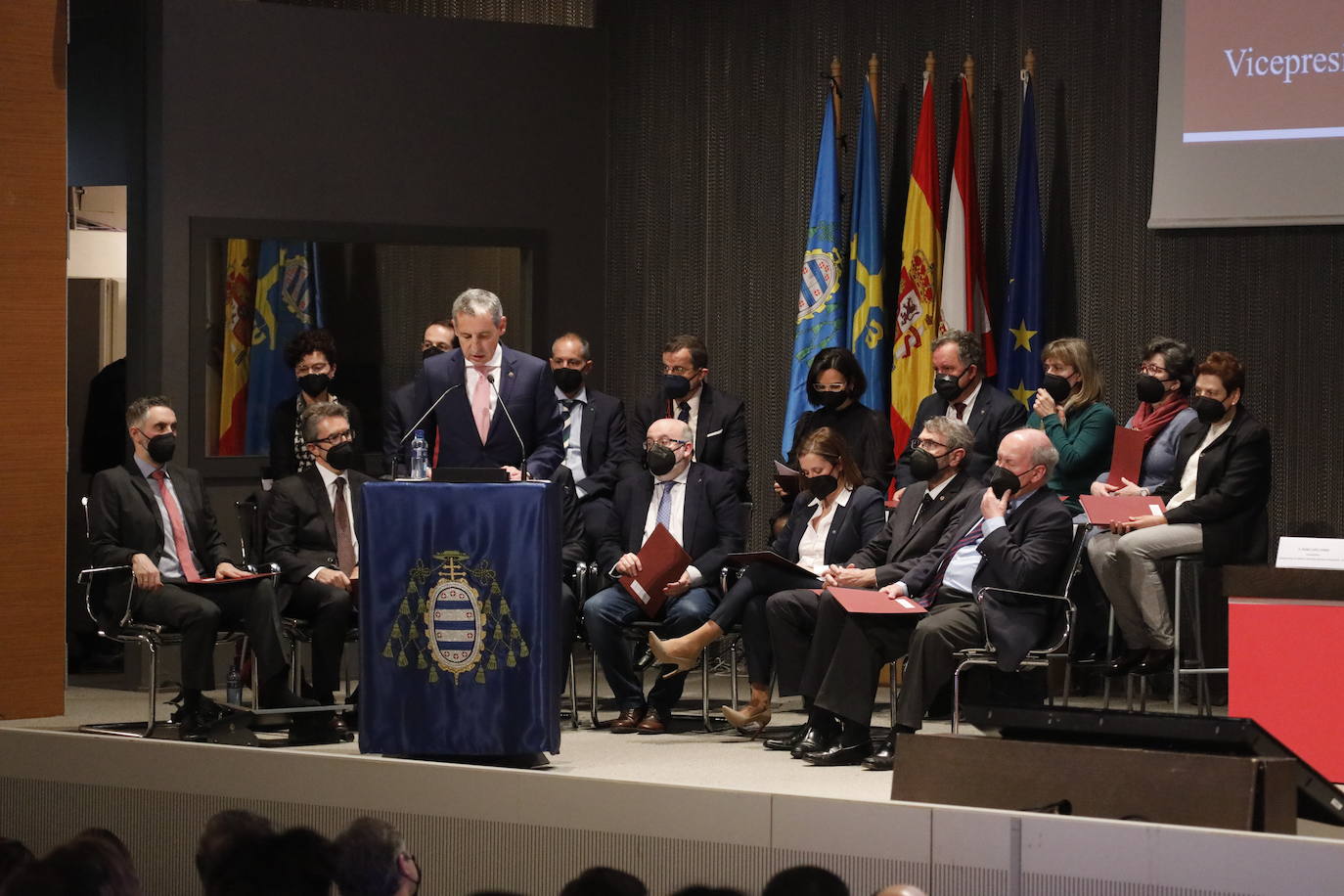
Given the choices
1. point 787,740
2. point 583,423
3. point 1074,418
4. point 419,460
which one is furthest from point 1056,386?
point 419,460

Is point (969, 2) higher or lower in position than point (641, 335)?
higher

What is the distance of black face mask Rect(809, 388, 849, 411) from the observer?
6.76 meters

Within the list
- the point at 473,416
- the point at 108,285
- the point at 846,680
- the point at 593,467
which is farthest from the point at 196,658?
the point at 108,285

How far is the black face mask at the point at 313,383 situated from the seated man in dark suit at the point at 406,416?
0.29 meters

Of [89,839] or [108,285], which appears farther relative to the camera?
[108,285]

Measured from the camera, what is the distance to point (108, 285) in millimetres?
8203

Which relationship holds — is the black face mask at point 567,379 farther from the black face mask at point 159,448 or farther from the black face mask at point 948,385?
the black face mask at point 159,448

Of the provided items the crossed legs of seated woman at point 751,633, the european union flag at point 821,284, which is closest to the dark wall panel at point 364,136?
the european union flag at point 821,284

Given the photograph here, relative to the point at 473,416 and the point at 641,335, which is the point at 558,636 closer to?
the point at 473,416

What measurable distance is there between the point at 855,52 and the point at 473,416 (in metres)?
2.88

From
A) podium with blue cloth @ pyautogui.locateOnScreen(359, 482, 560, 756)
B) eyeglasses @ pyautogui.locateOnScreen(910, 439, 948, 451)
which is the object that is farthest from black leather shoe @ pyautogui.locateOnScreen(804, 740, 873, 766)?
eyeglasses @ pyautogui.locateOnScreen(910, 439, 948, 451)

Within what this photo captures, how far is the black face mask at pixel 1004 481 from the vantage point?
18.5ft

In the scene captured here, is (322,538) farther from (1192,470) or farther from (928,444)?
(1192,470)

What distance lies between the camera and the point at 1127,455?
6.33m
